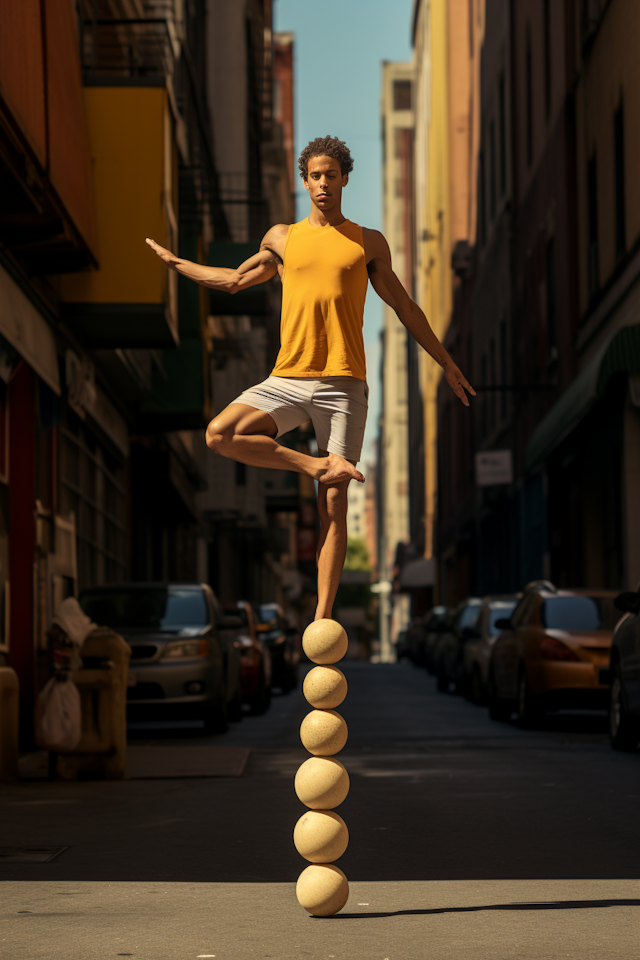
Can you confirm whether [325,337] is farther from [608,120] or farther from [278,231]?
[608,120]

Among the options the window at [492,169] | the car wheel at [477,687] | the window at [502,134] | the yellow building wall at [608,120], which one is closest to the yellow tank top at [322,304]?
the yellow building wall at [608,120]

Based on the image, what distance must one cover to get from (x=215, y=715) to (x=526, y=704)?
11.8 feet

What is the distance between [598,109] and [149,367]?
828 centimetres

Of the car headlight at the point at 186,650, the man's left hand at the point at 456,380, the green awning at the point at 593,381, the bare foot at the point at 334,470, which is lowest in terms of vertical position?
the car headlight at the point at 186,650

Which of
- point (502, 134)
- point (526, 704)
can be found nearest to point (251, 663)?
point (526, 704)

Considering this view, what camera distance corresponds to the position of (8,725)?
1255cm

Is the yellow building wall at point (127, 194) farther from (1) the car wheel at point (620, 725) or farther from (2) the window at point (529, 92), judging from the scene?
(2) the window at point (529, 92)

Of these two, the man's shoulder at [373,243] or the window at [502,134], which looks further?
the window at [502,134]

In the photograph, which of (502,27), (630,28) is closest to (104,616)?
(630,28)

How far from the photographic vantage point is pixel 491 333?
143 ft

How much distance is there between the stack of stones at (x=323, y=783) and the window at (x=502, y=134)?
34.7 meters

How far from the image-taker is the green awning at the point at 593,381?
19.9 m

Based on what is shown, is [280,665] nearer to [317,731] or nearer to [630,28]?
[630,28]

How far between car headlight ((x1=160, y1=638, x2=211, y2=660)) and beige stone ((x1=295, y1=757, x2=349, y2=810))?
11.7 meters
